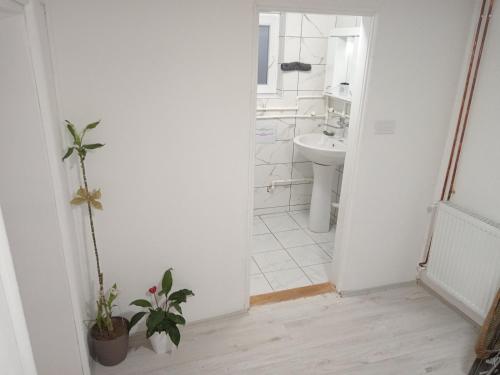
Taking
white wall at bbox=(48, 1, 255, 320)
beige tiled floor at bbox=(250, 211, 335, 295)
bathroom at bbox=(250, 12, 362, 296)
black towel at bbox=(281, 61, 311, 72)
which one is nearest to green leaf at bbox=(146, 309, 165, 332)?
white wall at bbox=(48, 1, 255, 320)

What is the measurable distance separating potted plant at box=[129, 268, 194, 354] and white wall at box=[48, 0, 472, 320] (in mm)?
127

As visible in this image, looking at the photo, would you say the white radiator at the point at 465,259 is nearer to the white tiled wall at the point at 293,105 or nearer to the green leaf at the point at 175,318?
the white tiled wall at the point at 293,105

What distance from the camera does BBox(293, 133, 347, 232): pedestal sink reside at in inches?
134

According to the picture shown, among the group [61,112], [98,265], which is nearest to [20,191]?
[61,112]

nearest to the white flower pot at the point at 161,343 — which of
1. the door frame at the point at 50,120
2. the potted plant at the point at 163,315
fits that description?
the potted plant at the point at 163,315

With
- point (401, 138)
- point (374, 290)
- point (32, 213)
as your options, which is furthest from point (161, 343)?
point (401, 138)

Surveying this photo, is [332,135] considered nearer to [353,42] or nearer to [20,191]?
[353,42]

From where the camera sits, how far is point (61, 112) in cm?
190

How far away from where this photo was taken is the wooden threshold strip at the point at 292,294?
2.85 meters

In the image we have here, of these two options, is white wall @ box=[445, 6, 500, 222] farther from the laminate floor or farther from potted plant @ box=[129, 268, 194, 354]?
potted plant @ box=[129, 268, 194, 354]

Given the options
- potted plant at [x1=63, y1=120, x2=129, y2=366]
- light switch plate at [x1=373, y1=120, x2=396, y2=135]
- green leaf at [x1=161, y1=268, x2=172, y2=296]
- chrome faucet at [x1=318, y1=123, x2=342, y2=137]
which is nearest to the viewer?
potted plant at [x1=63, y1=120, x2=129, y2=366]

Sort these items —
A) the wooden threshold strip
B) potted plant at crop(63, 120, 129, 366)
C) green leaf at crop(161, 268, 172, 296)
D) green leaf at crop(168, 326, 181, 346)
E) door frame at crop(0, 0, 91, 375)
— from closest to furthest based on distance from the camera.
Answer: door frame at crop(0, 0, 91, 375)
potted plant at crop(63, 120, 129, 366)
green leaf at crop(168, 326, 181, 346)
green leaf at crop(161, 268, 172, 296)
the wooden threshold strip

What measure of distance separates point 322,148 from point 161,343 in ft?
6.46

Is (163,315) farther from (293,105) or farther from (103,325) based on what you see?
(293,105)
